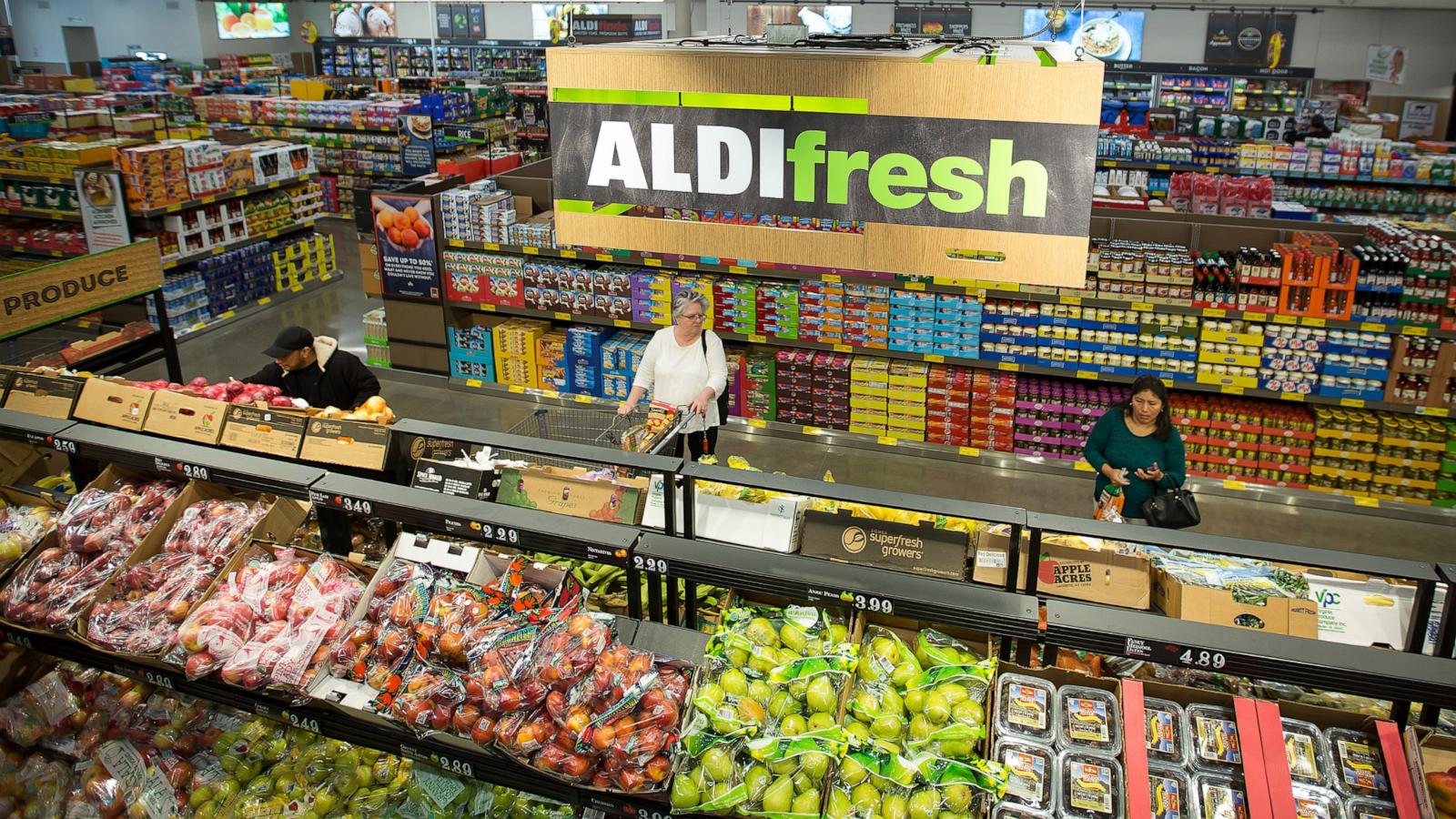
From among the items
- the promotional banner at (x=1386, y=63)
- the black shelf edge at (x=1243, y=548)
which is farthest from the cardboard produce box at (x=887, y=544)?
the promotional banner at (x=1386, y=63)

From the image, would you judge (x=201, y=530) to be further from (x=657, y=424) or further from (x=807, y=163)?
(x=807, y=163)

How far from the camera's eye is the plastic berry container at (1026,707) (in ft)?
8.32

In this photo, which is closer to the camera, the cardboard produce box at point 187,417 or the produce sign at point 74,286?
the cardboard produce box at point 187,417

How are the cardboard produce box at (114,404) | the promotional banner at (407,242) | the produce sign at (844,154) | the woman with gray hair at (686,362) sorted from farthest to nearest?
the promotional banner at (407,242)
the woman with gray hair at (686,362)
the cardboard produce box at (114,404)
the produce sign at (844,154)

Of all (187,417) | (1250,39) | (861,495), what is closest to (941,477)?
(861,495)

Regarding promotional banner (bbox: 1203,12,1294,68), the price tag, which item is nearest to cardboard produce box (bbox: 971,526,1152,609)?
the price tag

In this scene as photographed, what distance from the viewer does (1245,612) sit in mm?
2949

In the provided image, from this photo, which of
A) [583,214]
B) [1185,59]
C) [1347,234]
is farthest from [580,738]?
[1185,59]

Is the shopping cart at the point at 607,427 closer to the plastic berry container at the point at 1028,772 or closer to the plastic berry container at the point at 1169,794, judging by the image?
the plastic berry container at the point at 1028,772

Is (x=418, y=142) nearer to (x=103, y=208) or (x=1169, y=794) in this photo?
(x=103, y=208)

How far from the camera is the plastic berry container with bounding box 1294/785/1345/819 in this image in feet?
7.65

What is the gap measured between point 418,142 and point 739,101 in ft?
41.3

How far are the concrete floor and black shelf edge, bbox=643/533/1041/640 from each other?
13.5 ft

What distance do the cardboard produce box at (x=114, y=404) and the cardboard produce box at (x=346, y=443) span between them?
81 centimetres
